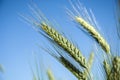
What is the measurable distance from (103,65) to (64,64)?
0.23 meters

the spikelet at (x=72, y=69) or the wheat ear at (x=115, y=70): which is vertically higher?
the spikelet at (x=72, y=69)

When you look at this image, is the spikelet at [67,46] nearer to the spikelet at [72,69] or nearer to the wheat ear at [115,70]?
the spikelet at [72,69]

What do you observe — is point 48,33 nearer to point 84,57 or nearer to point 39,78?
point 84,57

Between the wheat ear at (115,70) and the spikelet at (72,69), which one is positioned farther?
the spikelet at (72,69)

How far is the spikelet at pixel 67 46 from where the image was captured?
1524mm

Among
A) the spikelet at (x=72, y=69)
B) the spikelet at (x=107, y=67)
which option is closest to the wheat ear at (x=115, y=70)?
the spikelet at (x=107, y=67)

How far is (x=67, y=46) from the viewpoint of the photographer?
5.03 ft

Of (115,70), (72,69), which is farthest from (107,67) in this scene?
(72,69)

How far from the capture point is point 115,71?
1.41m

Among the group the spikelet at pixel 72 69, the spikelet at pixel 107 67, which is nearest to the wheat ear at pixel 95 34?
the spikelet at pixel 107 67

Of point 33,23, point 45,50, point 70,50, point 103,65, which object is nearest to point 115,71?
point 103,65

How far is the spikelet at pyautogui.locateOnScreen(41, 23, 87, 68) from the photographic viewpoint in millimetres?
1524

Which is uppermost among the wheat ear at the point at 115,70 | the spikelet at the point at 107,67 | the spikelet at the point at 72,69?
the spikelet at the point at 72,69

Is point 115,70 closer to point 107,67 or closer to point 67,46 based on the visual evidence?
point 107,67
